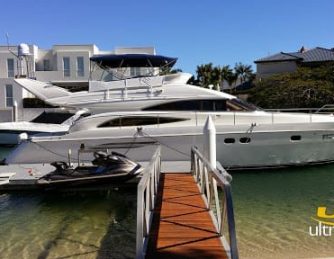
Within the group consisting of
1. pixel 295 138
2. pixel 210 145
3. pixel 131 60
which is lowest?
pixel 295 138

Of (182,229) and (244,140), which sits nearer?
(182,229)

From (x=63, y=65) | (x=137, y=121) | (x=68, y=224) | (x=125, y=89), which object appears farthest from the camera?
(x=63, y=65)

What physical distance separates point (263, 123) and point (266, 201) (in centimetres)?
479

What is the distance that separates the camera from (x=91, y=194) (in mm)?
13352

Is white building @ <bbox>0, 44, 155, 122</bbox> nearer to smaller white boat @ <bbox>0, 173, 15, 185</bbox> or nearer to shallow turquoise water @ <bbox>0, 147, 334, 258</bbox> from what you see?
smaller white boat @ <bbox>0, 173, 15, 185</bbox>

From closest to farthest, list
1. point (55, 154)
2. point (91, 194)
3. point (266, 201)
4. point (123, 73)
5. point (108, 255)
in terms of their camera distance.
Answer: point (108, 255)
point (266, 201)
point (91, 194)
point (55, 154)
point (123, 73)

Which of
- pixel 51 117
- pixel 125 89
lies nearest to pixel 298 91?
pixel 51 117

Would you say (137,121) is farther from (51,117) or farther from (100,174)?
(51,117)

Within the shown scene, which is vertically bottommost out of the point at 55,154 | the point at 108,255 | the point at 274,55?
the point at 108,255

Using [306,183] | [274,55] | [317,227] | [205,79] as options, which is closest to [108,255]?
[317,227]

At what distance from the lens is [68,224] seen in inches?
401

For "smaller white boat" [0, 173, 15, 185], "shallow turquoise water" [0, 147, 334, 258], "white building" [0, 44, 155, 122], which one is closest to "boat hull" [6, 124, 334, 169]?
"shallow turquoise water" [0, 147, 334, 258]

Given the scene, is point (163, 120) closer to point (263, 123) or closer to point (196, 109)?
point (196, 109)

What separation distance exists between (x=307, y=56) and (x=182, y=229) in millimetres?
52948
